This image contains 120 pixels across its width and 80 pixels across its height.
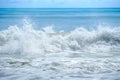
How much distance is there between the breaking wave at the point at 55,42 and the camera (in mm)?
11562

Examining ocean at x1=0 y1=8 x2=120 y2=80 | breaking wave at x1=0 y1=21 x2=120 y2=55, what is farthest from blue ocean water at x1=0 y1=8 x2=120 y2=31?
ocean at x1=0 y1=8 x2=120 y2=80

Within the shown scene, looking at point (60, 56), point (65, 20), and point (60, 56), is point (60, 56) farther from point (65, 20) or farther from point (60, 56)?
point (65, 20)

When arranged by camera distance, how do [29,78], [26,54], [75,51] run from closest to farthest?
[29,78]
[26,54]
[75,51]

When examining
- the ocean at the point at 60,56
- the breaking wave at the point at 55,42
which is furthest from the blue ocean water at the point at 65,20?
the ocean at the point at 60,56

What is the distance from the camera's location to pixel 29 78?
7152 millimetres

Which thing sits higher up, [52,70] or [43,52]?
[43,52]

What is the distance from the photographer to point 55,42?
1301 cm

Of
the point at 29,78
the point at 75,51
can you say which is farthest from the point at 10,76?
the point at 75,51

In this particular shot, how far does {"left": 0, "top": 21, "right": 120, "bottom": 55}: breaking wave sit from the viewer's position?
37.9ft

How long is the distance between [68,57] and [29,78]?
322cm

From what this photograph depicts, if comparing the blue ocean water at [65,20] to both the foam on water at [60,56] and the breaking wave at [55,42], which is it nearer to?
the breaking wave at [55,42]

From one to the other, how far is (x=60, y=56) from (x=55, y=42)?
273 centimetres

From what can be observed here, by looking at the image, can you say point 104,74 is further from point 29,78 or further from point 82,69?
point 29,78

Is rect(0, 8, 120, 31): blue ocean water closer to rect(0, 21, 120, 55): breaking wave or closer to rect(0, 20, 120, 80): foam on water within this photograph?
rect(0, 21, 120, 55): breaking wave
